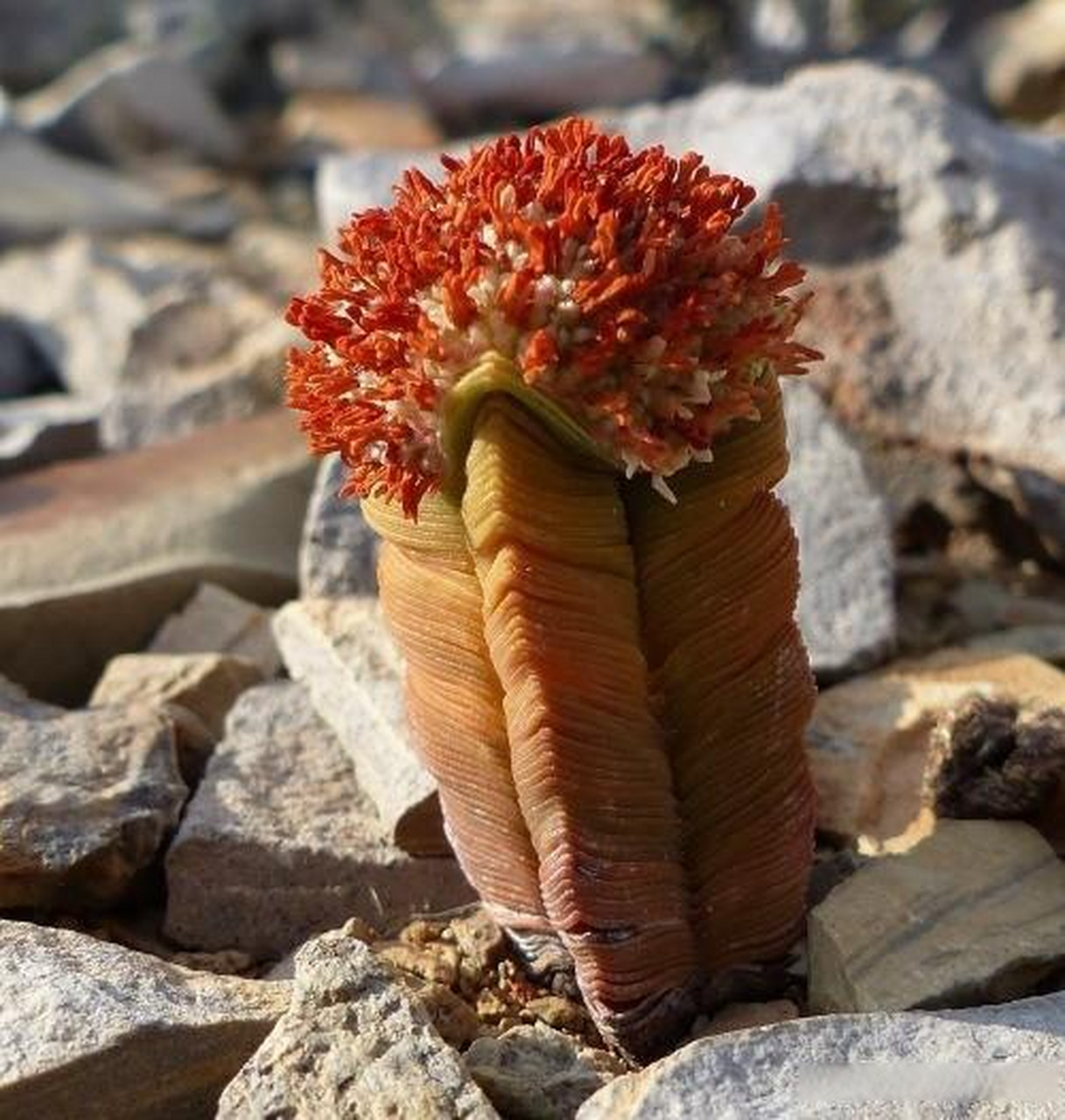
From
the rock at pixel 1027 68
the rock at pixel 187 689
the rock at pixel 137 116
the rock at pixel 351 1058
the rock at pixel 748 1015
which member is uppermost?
the rock at pixel 1027 68

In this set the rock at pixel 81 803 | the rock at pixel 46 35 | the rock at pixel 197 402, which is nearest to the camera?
the rock at pixel 81 803

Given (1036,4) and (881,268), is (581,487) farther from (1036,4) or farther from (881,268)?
(1036,4)

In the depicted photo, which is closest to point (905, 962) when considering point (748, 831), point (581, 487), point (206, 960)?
point (748, 831)

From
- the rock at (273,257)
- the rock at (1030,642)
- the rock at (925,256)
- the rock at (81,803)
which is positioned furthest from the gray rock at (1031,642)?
the rock at (273,257)

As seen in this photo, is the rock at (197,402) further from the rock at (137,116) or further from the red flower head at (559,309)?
the rock at (137,116)

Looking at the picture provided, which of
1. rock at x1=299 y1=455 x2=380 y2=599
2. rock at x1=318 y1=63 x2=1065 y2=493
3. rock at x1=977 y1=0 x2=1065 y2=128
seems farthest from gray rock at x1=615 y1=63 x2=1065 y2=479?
rock at x1=977 y1=0 x2=1065 y2=128

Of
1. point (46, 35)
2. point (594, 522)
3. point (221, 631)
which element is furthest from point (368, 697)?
point (46, 35)
